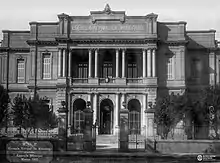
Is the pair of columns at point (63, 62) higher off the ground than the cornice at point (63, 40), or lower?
lower

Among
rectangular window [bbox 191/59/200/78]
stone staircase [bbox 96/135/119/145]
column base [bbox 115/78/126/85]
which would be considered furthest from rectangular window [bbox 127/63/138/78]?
stone staircase [bbox 96/135/119/145]

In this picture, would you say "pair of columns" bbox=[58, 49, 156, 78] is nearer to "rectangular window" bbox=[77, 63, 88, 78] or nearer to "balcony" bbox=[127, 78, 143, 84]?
"balcony" bbox=[127, 78, 143, 84]

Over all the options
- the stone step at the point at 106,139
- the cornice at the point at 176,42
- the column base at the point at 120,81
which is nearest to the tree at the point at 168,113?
the stone step at the point at 106,139

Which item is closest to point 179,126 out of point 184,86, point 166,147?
point 184,86

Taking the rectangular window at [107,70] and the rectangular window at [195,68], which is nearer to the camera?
the rectangular window at [107,70]

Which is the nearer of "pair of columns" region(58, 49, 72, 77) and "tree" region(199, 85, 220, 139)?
"tree" region(199, 85, 220, 139)

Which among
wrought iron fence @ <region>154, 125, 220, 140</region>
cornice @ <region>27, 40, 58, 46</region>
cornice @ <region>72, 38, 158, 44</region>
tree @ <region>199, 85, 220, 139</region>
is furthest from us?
cornice @ <region>27, 40, 58, 46</region>

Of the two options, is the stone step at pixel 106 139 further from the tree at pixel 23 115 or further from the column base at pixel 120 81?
the tree at pixel 23 115

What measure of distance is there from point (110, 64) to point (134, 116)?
6285 millimetres

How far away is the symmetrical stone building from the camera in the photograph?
41094mm

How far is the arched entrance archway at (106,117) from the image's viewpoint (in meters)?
41.4

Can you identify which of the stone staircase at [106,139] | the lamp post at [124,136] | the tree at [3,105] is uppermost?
the tree at [3,105]

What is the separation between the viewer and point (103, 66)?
43375 millimetres

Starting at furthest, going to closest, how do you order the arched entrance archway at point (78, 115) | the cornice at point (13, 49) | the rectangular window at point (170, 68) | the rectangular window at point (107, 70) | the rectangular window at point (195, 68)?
the cornice at point (13, 49) → the rectangular window at point (195, 68) → the rectangular window at point (107, 70) → the rectangular window at point (170, 68) → the arched entrance archway at point (78, 115)
